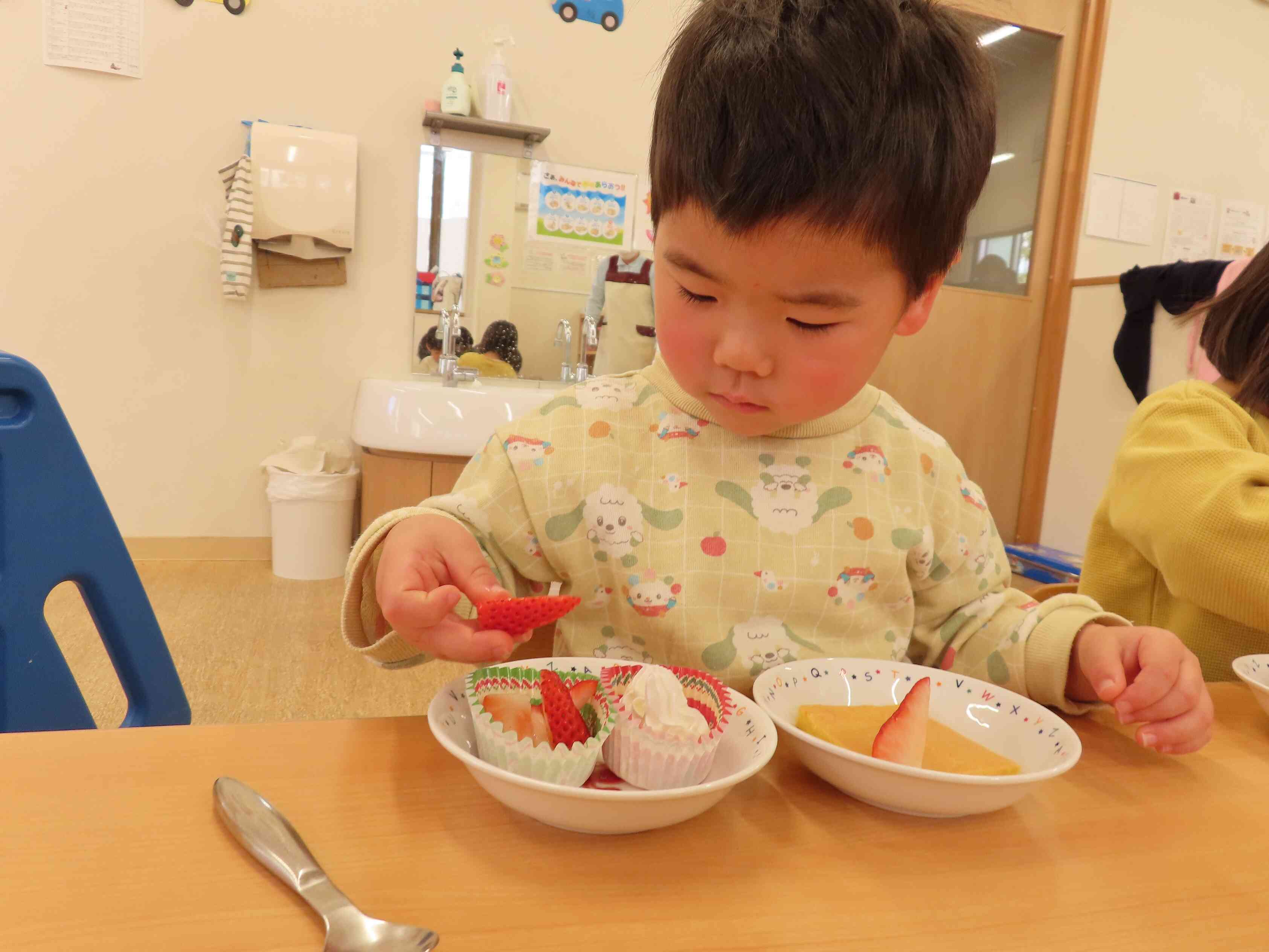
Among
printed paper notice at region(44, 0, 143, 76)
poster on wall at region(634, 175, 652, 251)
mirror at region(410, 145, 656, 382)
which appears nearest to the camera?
printed paper notice at region(44, 0, 143, 76)

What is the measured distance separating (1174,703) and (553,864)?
426mm

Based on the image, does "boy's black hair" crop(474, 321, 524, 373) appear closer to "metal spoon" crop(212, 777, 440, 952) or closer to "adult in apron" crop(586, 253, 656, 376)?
"adult in apron" crop(586, 253, 656, 376)

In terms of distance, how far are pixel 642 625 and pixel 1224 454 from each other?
2.24 feet

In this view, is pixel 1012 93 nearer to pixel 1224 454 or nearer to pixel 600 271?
pixel 600 271

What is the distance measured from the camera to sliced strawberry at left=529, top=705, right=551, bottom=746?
1.38 ft

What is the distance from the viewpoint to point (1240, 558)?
880 millimetres

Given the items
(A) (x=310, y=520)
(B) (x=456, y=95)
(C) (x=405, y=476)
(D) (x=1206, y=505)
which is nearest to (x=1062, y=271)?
(B) (x=456, y=95)

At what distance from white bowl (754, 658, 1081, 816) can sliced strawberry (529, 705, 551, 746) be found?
0.13 metres

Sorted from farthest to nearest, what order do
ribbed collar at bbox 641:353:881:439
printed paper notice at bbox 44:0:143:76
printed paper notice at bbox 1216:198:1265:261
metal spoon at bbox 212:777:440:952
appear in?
printed paper notice at bbox 1216:198:1265:261 < printed paper notice at bbox 44:0:143:76 < ribbed collar at bbox 641:353:881:439 < metal spoon at bbox 212:777:440:952

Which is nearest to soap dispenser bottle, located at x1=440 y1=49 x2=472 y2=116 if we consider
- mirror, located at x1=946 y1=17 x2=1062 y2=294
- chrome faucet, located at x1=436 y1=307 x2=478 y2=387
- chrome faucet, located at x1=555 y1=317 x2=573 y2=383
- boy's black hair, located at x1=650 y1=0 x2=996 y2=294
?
chrome faucet, located at x1=436 y1=307 x2=478 y2=387

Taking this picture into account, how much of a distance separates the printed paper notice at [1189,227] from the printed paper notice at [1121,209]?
0.08 m

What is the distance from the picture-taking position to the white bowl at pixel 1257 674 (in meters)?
0.61

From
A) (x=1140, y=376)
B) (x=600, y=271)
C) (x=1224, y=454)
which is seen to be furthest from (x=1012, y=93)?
(x=1224, y=454)

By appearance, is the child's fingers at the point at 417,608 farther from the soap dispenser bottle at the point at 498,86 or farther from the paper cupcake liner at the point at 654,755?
the soap dispenser bottle at the point at 498,86
